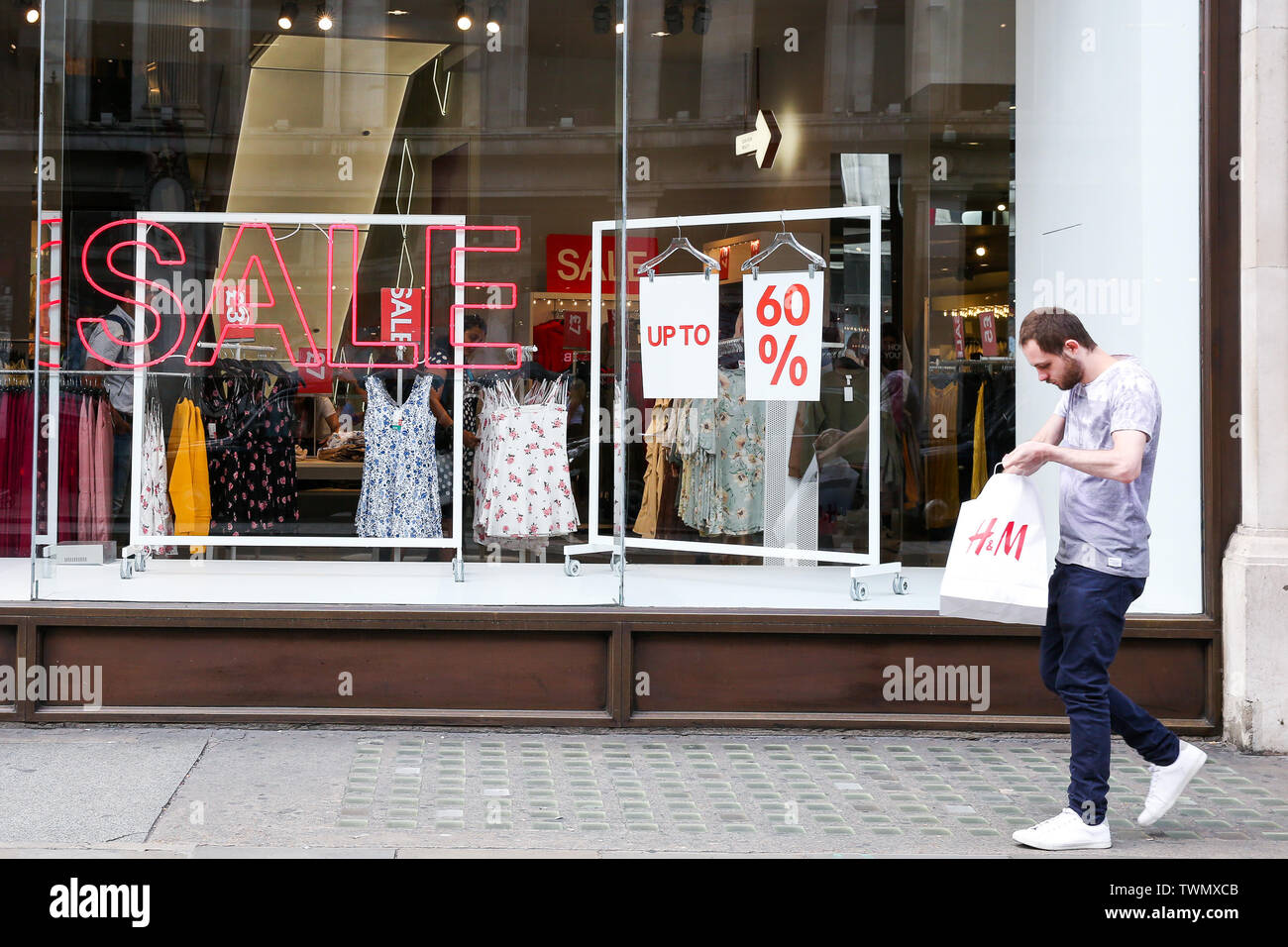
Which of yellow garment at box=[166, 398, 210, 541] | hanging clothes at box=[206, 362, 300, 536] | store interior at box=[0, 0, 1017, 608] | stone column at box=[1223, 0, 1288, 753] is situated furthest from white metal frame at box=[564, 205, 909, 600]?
yellow garment at box=[166, 398, 210, 541]

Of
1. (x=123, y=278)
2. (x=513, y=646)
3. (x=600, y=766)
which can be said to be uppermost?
(x=123, y=278)

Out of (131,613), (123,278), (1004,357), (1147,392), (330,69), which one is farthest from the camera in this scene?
(330,69)

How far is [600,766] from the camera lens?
5207 millimetres

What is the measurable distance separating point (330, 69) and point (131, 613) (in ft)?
13.1

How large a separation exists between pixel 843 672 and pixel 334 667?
2268mm

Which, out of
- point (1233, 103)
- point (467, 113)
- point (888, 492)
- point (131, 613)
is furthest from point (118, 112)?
point (1233, 103)

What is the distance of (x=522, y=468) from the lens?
25.0ft

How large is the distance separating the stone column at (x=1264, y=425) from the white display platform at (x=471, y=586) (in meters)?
1.35

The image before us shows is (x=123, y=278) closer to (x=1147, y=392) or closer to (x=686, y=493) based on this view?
(x=686, y=493)

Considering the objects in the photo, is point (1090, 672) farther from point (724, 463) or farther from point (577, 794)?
point (724, 463)

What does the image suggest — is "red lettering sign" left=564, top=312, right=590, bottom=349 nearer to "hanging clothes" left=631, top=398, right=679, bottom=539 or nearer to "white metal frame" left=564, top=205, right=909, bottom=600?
"white metal frame" left=564, top=205, right=909, bottom=600

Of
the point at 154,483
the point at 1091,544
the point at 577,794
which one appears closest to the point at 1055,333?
the point at 1091,544

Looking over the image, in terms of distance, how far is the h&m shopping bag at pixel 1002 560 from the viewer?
4.13 meters

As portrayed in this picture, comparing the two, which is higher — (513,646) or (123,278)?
(123,278)
